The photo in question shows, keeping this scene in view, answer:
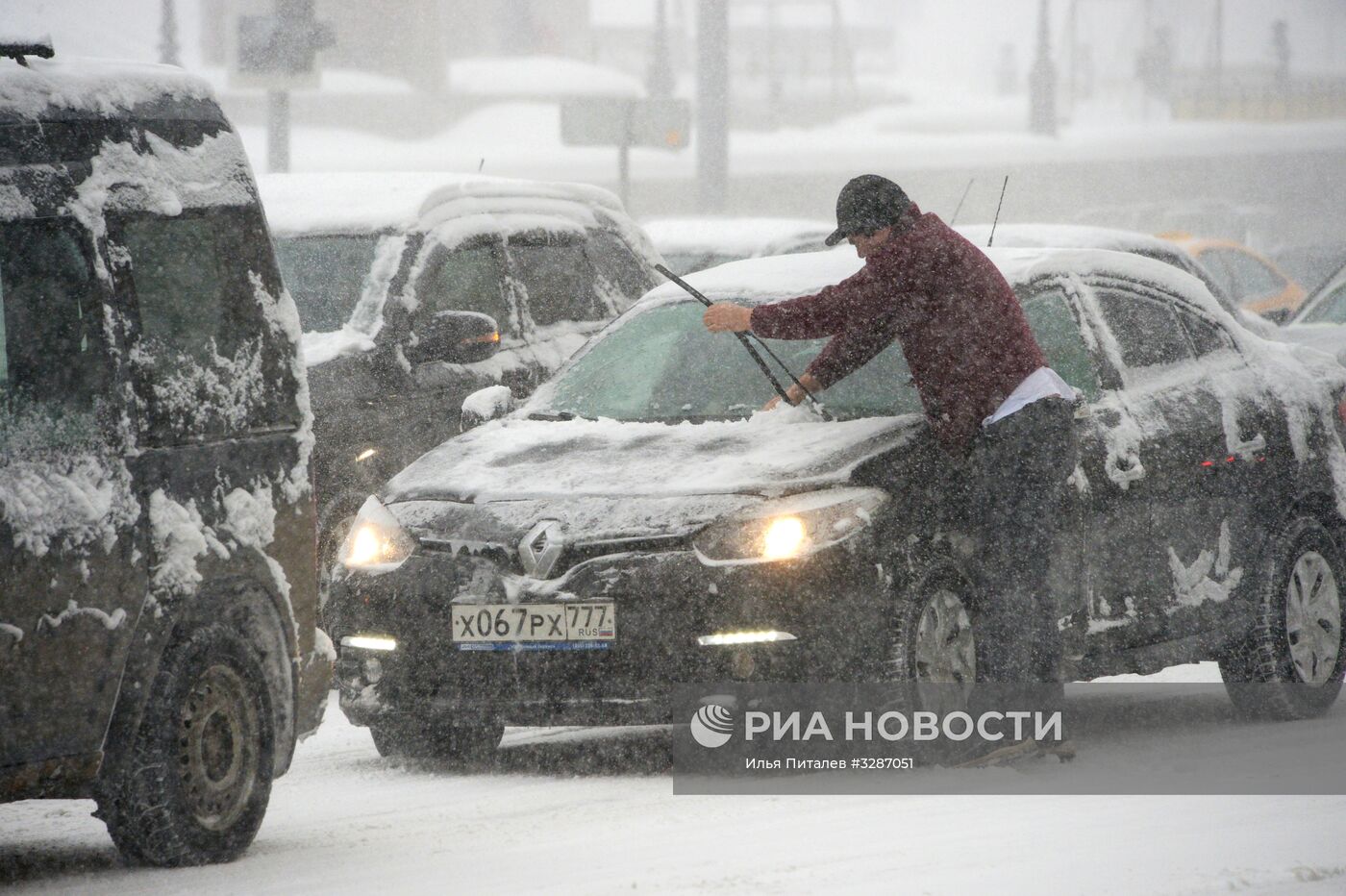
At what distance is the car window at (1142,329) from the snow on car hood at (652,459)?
1.23 metres

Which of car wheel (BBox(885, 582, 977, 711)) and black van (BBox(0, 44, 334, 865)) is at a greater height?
black van (BBox(0, 44, 334, 865))

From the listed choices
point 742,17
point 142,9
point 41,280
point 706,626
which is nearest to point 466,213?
point 706,626

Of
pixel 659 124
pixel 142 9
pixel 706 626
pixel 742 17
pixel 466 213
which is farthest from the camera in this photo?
pixel 742 17

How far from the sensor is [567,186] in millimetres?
11438

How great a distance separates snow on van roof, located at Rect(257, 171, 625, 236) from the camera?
10.2 meters

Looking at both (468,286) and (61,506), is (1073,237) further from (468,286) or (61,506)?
(61,506)

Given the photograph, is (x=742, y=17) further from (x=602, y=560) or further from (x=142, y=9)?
(x=602, y=560)

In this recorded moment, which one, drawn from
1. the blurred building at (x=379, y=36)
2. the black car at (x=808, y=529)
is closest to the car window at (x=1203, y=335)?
the black car at (x=808, y=529)

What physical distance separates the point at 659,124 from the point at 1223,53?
7694 centimetres

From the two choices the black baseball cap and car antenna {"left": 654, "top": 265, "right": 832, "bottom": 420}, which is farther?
car antenna {"left": 654, "top": 265, "right": 832, "bottom": 420}

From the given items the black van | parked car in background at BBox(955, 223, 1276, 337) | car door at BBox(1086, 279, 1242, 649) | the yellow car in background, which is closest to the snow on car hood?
car door at BBox(1086, 279, 1242, 649)

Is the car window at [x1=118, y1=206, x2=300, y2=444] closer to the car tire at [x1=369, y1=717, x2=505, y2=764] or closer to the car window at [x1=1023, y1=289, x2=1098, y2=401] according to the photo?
the car tire at [x1=369, y1=717, x2=505, y2=764]

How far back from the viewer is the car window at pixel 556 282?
1062cm

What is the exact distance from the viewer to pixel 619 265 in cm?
1127
